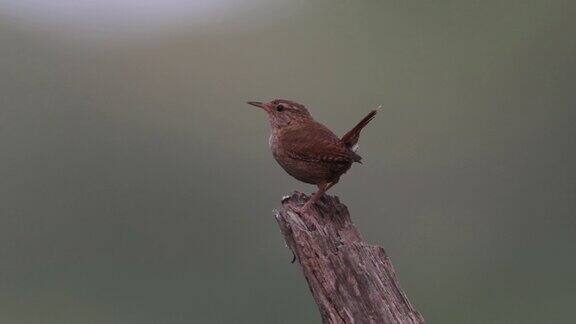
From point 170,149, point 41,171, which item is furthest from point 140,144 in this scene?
point 41,171

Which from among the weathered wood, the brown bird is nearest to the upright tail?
the brown bird

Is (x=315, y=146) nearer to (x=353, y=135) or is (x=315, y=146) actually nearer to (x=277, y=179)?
(x=353, y=135)

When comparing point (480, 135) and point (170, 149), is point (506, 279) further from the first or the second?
point (170, 149)

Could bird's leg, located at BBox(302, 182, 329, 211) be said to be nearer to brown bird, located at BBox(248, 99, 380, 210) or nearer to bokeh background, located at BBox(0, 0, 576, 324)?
brown bird, located at BBox(248, 99, 380, 210)

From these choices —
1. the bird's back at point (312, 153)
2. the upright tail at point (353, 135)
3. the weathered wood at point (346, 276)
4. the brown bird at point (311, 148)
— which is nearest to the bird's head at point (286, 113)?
the brown bird at point (311, 148)

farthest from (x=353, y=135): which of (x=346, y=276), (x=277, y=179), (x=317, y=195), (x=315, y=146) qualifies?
(x=277, y=179)
